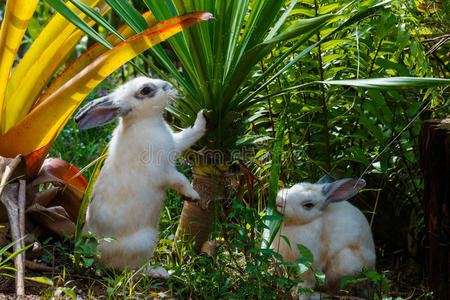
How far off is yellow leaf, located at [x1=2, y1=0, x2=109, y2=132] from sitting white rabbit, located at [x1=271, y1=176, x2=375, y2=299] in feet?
3.88

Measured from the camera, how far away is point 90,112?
198cm

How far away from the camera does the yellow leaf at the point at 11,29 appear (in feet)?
7.21

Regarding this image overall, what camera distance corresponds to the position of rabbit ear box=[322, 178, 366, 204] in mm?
2201

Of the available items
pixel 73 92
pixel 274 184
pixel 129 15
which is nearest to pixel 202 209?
pixel 274 184

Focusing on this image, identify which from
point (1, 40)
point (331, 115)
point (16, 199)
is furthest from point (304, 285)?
point (1, 40)

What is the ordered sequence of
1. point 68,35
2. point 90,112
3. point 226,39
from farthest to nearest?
point 68,35 → point 226,39 → point 90,112

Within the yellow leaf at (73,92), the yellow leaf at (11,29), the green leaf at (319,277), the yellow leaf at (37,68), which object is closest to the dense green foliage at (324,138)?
the green leaf at (319,277)

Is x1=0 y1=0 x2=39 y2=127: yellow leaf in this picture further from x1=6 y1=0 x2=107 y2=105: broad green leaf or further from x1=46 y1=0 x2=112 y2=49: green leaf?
x1=46 y1=0 x2=112 y2=49: green leaf

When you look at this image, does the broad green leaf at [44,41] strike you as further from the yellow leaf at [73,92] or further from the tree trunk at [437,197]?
the tree trunk at [437,197]

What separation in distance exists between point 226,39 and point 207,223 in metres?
0.78

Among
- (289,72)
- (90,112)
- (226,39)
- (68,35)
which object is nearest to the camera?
(90,112)

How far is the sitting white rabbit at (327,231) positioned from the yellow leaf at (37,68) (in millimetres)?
1182

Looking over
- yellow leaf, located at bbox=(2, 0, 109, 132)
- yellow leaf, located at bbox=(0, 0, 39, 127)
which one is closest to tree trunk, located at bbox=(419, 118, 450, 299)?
yellow leaf, located at bbox=(2, 0, 109, 132)

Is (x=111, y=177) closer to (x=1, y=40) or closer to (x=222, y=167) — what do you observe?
(x=222, y=167)
